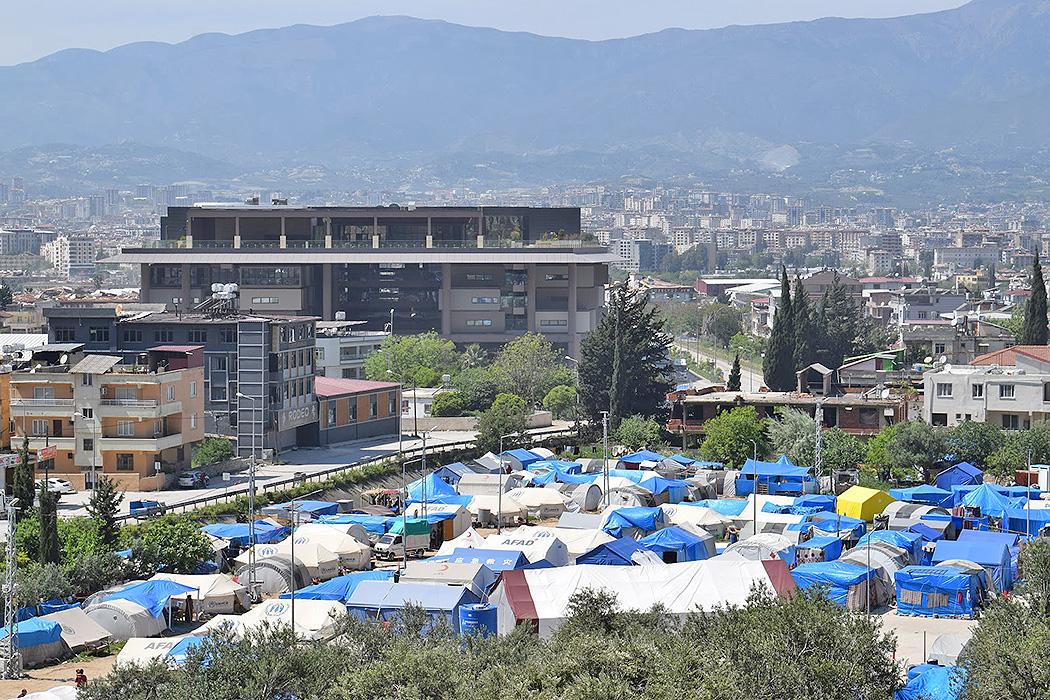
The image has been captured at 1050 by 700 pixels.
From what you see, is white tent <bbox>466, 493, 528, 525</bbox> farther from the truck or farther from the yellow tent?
the yellow tent

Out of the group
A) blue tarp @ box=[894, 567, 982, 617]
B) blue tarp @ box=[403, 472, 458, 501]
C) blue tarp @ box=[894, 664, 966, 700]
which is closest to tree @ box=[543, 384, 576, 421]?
blue tarp @ box=[403, 472, 458, 501]

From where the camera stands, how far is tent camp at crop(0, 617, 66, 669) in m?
26.2

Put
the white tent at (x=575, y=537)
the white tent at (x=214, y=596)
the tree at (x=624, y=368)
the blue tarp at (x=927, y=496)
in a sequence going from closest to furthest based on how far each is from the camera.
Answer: the white tent at (x=214, y=596)
the white tent at (x=575, y=537)
the blue tarp at (x=927, y=496)
the tree at (x=624, y=368)

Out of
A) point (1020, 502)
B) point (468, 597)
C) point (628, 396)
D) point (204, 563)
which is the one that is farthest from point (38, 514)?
point (628, 396)

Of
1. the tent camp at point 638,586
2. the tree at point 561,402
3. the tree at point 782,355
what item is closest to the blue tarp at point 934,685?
the tent camp at point 638,586

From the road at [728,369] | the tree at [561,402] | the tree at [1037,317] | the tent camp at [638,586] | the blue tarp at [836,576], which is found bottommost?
the road at [728,369]

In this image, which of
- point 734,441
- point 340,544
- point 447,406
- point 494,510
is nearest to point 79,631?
point 340,544

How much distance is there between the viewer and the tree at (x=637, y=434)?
49375 mm

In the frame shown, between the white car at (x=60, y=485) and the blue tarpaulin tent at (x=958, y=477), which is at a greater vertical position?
the white car at (x=60, y=485)

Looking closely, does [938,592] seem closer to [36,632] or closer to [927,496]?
[927,496]

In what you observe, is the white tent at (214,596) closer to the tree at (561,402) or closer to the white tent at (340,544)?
the white tent at (340,544)

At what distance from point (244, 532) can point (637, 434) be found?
17.5 metres

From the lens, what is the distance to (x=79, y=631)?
89.2 feet

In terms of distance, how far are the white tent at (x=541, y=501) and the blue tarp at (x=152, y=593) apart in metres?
11.8
